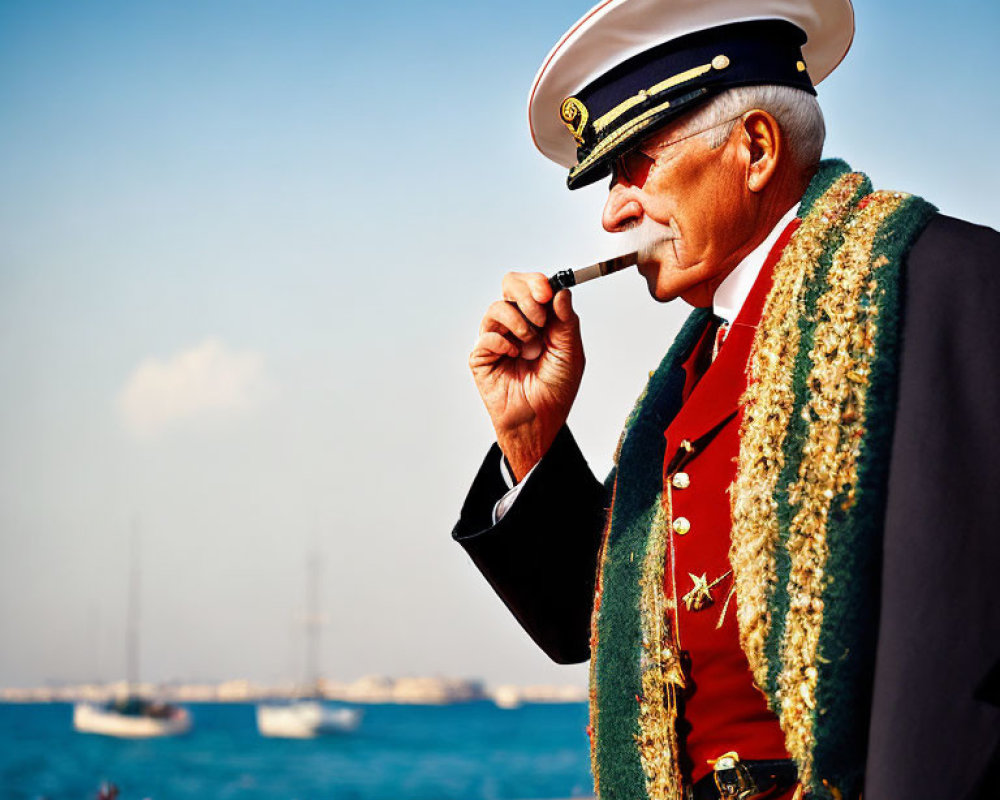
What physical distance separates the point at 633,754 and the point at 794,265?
79 cm

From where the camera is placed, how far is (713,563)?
1.66 m

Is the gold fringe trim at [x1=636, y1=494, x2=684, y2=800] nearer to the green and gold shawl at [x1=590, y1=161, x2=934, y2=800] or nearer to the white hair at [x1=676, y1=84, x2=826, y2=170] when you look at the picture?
the green and gold shawl at [x1=590, y1=161, x2=934, y2=800]

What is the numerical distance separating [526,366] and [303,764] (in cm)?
6377

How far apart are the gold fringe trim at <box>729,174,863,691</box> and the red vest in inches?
3.3

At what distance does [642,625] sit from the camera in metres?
1.76

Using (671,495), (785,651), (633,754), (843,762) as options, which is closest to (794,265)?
(671,495)

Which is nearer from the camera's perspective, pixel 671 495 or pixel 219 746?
pixel 671 495

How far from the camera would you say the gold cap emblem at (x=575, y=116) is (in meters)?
1.99

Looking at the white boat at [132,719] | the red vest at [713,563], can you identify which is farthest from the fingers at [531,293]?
the white boat at [132,719]

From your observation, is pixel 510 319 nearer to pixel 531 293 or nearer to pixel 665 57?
pixel 531 293

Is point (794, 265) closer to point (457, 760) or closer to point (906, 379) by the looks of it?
point (906, 379)

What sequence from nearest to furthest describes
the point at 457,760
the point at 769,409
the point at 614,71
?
1. the point at 769,409
2. the point at 614,71
3. the point at 457,760

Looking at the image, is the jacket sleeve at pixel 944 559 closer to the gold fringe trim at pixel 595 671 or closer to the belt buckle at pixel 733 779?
the belt buckle at pixel 733 779

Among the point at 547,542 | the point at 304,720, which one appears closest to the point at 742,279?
the point at 547,542
